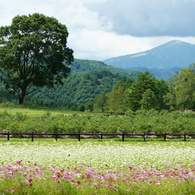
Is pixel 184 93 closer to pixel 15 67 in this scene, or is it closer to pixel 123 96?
pixel 123 96

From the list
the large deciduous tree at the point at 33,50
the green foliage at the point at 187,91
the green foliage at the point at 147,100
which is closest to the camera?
the large deciduous tree at the point at 33,50

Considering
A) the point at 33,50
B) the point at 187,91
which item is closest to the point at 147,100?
the point at 187,91

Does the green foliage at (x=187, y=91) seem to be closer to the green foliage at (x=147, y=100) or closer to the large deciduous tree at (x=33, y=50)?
the green foliage at (x=147, y=100)

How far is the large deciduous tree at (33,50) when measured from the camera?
2547 inches

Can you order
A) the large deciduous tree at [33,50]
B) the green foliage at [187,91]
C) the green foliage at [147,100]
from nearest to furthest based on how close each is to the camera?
the large deciduous tree at [33,50] → the green foliage at [147,100] → the green foliage at [187,91]

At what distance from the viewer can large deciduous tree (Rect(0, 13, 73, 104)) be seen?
6469 cm

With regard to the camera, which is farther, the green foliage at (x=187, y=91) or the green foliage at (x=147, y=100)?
the green foliage at (x=187, y=91)

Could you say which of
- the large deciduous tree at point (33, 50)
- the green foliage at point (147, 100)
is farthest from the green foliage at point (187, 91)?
the large deciduous tree at point (33, 50)

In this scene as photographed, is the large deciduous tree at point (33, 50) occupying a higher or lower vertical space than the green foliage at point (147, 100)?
higher

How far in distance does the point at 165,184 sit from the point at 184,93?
76429mm

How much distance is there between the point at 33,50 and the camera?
65.9 m

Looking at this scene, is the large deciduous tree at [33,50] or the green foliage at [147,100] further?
the green foliage at [147,100]

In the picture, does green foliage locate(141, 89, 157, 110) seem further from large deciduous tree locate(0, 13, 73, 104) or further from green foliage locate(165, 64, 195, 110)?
large deciduous tree locate(0, 13, 73, 104)

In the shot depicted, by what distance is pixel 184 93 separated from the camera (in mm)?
86125
